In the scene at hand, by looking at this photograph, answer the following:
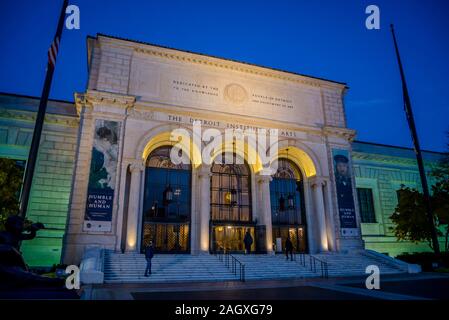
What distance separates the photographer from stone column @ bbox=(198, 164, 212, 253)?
19.4m

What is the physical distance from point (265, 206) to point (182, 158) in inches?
273

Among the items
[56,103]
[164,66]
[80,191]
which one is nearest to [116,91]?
[164,66]

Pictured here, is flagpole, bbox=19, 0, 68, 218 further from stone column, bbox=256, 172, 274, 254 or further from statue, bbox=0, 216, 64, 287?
stone column, bbox=256, 172, 274, 254

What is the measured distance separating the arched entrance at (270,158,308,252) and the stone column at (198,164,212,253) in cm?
567

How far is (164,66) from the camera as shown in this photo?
22.4m

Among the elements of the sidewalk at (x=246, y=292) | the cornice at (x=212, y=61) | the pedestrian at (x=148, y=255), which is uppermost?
the cornice at (x=212, y=61)

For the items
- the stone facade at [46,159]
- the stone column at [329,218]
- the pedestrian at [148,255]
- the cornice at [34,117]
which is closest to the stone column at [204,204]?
the pedestrian at [148,255]

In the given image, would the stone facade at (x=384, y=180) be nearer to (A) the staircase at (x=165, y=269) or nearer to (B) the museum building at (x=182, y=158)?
(B) the museum building at (x=182, y=158)

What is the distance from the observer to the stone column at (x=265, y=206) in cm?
2091

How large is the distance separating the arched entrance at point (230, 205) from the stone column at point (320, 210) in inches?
198

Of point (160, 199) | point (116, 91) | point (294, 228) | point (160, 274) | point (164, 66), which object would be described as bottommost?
point (160, 274)

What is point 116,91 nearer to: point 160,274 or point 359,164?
point 160,274

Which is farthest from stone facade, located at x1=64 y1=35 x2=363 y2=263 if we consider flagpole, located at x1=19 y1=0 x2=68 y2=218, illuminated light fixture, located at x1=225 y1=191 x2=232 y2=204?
flagpole, located at x1=19 y1=0 x2=68 y2=218
